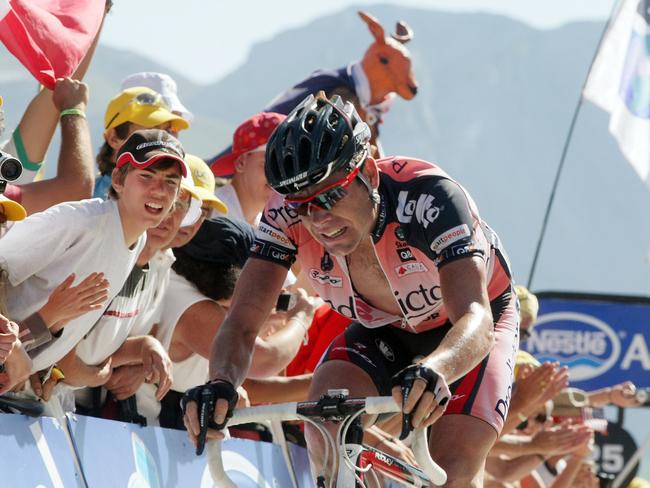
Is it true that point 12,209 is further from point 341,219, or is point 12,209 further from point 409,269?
point 409,269

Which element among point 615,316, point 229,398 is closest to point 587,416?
point 615,316

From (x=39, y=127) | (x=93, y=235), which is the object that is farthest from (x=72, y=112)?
(x=93, y=235)

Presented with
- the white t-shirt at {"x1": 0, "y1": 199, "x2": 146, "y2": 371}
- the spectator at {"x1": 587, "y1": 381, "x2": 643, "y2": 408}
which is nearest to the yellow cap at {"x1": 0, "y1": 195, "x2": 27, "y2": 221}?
the white t-shirt at {"x1": 0, "y1": 199, "x2": 146, "y2": 371}

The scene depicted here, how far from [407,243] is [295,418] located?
1.10 metres

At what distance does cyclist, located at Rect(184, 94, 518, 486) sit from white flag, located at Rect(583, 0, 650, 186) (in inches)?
285

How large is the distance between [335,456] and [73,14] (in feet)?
11.4

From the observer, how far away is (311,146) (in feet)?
15.9

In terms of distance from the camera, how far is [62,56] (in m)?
6.86

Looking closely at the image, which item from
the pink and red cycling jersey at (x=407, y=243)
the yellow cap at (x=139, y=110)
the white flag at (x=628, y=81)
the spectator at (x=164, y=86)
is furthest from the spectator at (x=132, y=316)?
the white flag at (x=628, y=81)

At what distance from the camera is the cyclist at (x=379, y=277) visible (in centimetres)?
484

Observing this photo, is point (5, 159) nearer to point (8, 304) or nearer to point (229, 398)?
point (8, 304)

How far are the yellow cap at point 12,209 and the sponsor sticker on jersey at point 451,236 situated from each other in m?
1.63

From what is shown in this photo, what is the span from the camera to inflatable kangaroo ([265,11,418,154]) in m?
8.96

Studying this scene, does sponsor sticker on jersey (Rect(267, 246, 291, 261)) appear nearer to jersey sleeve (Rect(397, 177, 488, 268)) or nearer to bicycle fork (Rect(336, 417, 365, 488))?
jersey sleeve (Rect(397, 177, 488, 268))
